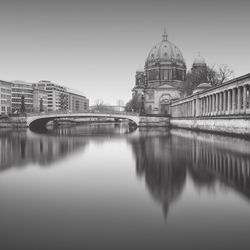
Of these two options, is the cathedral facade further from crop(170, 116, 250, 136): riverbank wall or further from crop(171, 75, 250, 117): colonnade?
crop(170, 116, 250, 136): riverbank wall

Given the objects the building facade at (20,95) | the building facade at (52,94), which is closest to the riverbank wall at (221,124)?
the building facade at (20,95)

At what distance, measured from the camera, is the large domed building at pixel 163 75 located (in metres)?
115

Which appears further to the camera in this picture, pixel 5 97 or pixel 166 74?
pixel 166 74

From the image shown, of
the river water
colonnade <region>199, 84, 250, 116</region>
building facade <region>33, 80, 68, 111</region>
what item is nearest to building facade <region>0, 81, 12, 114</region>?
building facade <region>33, 80, 68, 111</region>

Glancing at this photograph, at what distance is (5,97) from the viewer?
383ft

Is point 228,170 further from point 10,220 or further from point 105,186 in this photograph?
point 10,220

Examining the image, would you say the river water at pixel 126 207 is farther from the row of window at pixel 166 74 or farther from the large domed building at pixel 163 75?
the row of window at pixel 166 74

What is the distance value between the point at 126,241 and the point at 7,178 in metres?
9.09

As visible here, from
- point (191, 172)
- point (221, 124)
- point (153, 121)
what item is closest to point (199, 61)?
point (153, 121)

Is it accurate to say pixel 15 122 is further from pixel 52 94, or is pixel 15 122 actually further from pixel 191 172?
pixel 52 94

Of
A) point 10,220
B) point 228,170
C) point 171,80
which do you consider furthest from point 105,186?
point 171,80

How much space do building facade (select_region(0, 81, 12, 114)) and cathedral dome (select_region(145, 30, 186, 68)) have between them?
56.7 meters

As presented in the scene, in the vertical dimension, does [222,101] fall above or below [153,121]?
above

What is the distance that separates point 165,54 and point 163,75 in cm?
912
